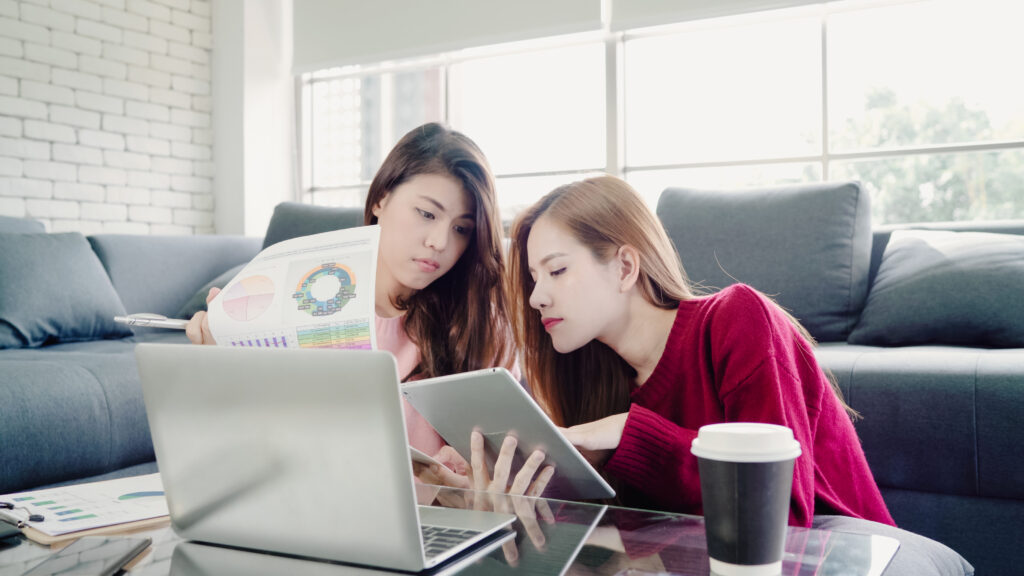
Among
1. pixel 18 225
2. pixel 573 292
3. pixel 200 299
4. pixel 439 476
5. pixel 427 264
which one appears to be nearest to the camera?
pixel 439 476

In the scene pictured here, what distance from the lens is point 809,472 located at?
98 centimetres

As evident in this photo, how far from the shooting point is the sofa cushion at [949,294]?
2.11 meters

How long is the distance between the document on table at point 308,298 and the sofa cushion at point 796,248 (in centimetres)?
169

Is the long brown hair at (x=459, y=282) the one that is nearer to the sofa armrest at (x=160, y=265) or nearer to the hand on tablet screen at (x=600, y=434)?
the hand on tablet screen at (x=600, y=434)

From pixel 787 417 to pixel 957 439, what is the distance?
3.13ft

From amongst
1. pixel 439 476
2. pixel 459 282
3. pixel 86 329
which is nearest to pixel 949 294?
pixel 459 282

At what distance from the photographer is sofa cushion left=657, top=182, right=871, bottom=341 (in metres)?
2.43

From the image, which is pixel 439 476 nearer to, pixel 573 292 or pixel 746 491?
pixel 573 292

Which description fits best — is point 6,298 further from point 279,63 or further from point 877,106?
point 877,106

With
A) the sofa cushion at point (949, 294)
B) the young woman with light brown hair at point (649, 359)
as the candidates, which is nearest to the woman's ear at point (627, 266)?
the young woman with light brown hair at point (649, 359)

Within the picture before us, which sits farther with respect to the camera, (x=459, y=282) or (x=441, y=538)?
(x=459, y=282)

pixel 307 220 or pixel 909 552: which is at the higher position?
pixel 307 220

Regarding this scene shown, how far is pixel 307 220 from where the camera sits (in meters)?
3.02

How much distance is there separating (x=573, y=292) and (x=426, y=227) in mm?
320
